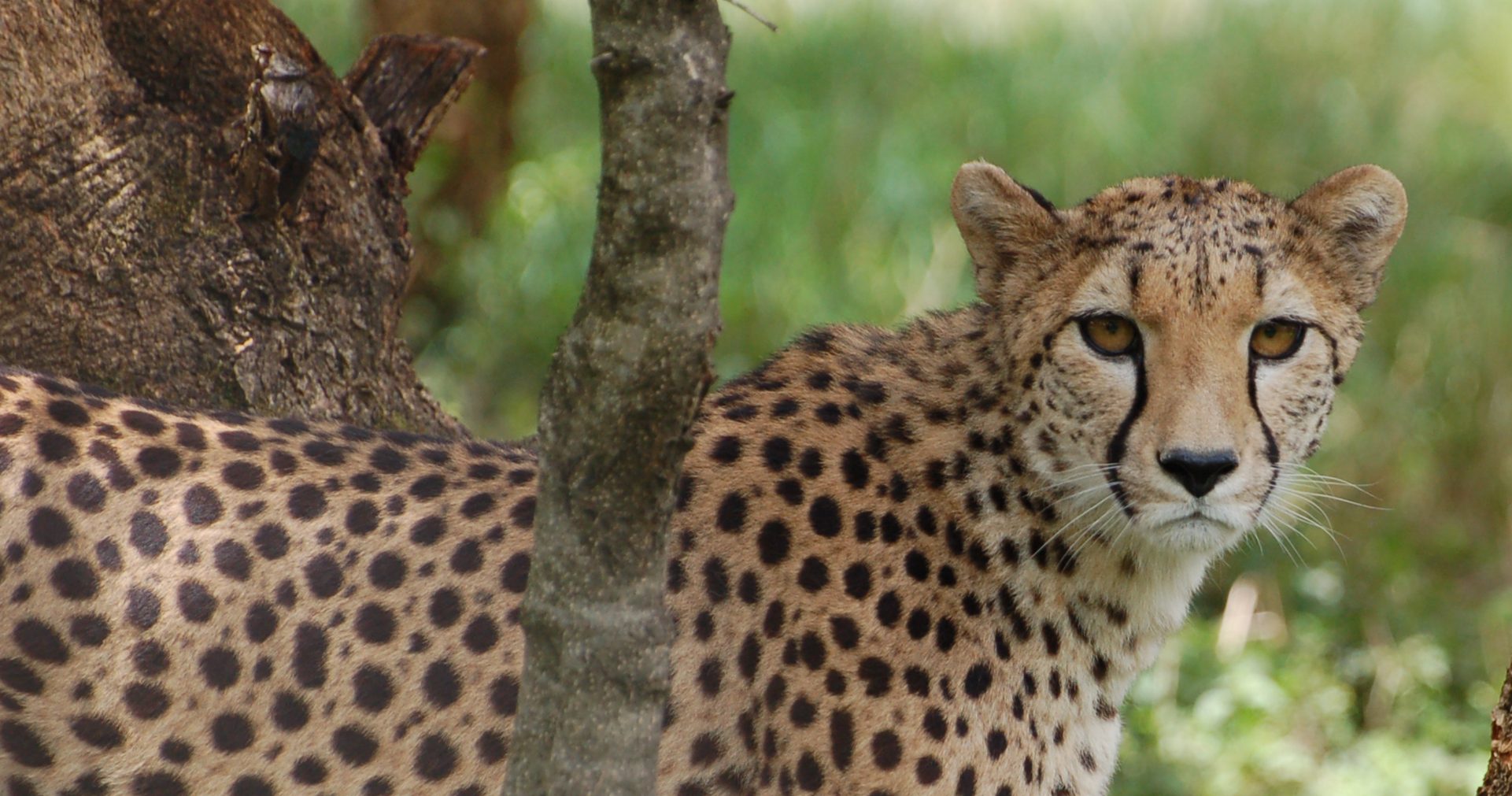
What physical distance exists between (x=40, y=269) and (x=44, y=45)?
1.64 feet

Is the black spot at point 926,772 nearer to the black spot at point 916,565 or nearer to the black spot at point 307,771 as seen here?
the black spot at point 916,565

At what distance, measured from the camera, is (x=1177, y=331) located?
3234 mm

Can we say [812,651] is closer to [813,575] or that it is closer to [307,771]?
[813,575]

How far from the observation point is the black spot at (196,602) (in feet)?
11.0


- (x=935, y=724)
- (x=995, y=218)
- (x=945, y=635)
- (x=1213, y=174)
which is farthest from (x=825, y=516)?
(x=1213, y=174)

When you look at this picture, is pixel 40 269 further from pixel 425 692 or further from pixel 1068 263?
pixel 1068 263

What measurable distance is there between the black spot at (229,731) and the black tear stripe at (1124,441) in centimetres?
169

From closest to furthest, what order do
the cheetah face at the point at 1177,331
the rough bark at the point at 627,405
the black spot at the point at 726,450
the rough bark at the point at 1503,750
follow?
the rough bark at the point at 627,405 < the rough bark at the point at 1503,750 < the cheetah face at the point at 1177,331 < the black spot at the point at 726,450

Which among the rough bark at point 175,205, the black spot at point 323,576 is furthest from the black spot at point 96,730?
the rough bark at point 175,205

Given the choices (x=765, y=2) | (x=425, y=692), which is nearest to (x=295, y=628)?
(x=425, y=692)

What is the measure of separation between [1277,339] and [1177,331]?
23 centimetres

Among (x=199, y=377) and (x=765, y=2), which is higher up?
(x=765, y=2)

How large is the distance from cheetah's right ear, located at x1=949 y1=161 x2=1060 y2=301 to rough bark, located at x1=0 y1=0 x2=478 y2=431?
4.87ft

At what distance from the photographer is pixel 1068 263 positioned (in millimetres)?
3494
